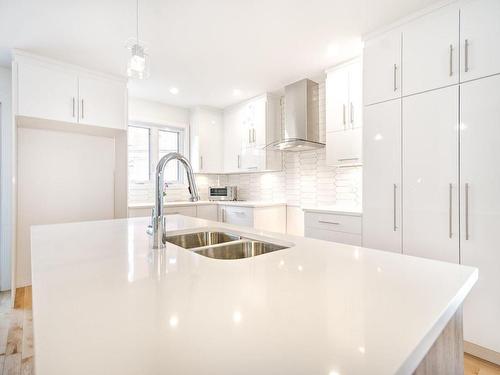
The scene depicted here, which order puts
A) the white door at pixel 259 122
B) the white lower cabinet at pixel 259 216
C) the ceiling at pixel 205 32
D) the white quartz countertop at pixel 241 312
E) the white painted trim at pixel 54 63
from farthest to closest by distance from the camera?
the white door at pixel 259 122
the white lower cabinet at pixel 259 216
the white painted trim at pixel 54 63
the ceiling at pixel 205 32
the white quartz countertop at pixel 241 312

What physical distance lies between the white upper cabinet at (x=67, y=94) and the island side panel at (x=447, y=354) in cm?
337

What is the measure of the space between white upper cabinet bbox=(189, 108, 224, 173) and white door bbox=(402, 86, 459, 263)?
9.59ft

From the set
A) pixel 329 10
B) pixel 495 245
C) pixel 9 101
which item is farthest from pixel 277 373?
pixel 9 101

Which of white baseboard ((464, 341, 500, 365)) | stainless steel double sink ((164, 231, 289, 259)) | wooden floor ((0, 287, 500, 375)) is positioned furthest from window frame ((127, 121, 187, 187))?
white baseboard ((464, 341, 500, 365))

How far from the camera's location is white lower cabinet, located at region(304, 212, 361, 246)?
238 cm

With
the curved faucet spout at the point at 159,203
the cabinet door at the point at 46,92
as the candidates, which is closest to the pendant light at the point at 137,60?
the curved faucet spout at the point at 159,203

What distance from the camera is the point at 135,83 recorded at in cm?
338

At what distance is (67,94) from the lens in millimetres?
2807

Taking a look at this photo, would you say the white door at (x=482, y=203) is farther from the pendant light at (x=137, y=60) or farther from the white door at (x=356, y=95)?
the pendant light at (x=137, y=60)

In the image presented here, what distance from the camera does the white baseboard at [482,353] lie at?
5.48ft

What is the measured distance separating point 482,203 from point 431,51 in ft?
3.62

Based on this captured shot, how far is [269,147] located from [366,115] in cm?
159

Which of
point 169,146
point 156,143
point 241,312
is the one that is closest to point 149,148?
point 156,143

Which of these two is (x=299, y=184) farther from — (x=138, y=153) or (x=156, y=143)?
(x=138, y=153)
